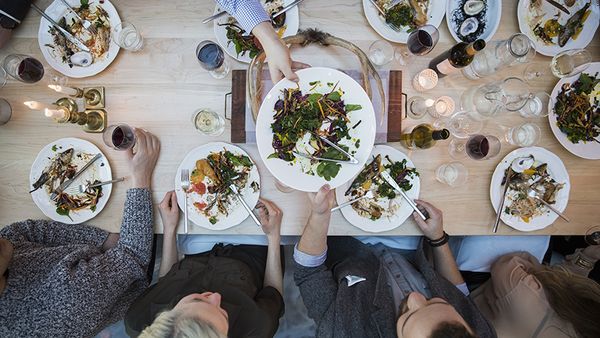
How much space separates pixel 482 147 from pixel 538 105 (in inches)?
14.2

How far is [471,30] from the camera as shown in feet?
4.79

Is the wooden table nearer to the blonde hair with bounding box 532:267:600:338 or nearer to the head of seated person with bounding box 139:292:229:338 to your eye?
the head of seated person with bounding box 139:292:229:338

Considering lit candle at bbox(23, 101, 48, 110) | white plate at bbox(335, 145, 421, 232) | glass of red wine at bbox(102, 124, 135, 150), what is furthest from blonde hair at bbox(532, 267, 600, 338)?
lit candle at bbox(23, 101, 48, 110)

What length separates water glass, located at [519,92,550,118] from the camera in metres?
1.48

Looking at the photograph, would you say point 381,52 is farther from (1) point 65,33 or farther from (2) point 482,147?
(1) point 65,33

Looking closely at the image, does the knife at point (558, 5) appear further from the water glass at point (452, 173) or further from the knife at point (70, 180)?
the knife at point (70, 180)

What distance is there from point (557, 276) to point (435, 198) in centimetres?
56

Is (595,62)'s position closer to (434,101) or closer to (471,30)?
(471,30)

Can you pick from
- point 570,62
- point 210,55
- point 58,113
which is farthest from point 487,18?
point 58,113

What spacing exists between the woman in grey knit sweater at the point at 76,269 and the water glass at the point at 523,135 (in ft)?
4.83

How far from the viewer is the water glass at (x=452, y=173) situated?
58.0 inches

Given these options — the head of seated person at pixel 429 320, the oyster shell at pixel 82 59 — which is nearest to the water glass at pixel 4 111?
→ the oyster shell at pixel 82 59

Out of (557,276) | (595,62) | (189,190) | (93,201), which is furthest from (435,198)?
(93,201)

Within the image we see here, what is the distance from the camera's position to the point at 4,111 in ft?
4.68
